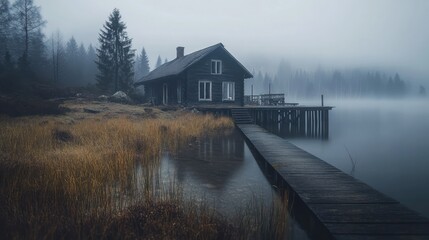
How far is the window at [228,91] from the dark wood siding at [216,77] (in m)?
0.31

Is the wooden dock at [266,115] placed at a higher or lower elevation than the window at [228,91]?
lower

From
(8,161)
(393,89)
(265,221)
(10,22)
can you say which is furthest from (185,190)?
(393,89)

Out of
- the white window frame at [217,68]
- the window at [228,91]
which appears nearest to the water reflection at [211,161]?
the window at [228,91]

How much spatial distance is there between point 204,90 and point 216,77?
5.79 feet

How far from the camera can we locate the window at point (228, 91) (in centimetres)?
2981

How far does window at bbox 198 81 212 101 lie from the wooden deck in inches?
828

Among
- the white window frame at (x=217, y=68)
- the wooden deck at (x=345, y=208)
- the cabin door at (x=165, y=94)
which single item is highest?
the white window frame at (x=217, y=68)

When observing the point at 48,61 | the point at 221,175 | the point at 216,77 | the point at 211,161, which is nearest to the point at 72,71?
the point at 48,61

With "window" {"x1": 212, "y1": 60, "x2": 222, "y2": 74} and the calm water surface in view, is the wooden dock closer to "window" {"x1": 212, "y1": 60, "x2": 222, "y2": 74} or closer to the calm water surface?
"window" {"x1": 212, "y1": 60, "x2": 222, "y2": 74}

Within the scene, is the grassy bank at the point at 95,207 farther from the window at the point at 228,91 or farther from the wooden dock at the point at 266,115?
the window at the point at 228,91

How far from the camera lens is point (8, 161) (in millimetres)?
6562

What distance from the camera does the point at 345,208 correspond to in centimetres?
515

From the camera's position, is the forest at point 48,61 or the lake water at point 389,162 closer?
the lake water at point 389,162

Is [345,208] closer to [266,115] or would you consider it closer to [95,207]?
[95,207]
